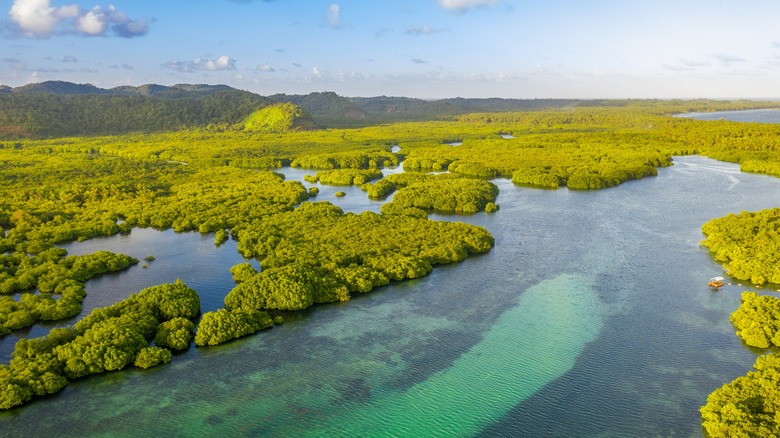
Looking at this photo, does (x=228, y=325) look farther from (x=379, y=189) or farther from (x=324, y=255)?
(x=379, y=189)

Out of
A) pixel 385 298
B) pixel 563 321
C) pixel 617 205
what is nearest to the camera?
pixel 563 321

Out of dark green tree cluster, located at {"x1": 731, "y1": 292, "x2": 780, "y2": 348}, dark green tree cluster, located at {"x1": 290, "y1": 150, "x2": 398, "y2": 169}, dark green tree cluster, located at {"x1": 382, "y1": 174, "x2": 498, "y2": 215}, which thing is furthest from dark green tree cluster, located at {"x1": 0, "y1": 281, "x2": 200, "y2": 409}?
dark green tree cluster, located at {"x1": 290, "y1": 150, "x2": 398, "y2": 169}

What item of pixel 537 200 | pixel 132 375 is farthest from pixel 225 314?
pixel 537 200

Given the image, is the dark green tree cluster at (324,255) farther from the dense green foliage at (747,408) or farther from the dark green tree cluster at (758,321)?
the dense green foliage at (747,408)

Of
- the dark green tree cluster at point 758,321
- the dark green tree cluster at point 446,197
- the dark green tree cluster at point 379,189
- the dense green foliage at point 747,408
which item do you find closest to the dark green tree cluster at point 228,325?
the dense green foliage at point 747,408

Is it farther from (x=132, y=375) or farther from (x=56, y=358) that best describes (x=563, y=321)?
(x=56, y=358)

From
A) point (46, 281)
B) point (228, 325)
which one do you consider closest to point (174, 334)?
point (228, 325)
